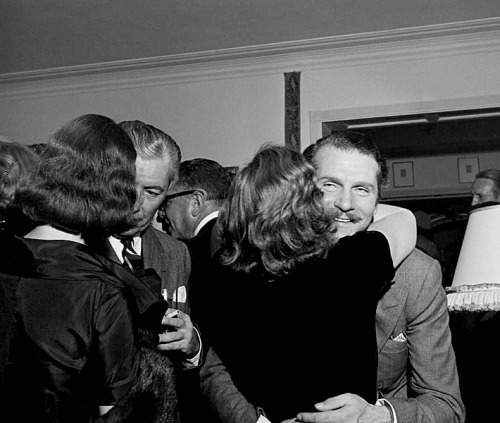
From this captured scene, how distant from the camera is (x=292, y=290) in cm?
165

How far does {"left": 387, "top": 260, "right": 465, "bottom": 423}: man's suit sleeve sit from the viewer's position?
5.66ft

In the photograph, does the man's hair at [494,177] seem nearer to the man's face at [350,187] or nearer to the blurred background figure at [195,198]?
the blurred background figure at [195,198]

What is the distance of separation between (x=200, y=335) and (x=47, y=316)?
817 mm

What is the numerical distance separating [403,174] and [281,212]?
26.3 ft

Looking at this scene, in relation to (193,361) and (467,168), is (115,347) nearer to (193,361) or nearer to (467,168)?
(193,361)

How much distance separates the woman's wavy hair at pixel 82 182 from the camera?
1.58 meters

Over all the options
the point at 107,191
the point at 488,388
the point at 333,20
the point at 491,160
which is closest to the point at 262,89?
the point at 333,20

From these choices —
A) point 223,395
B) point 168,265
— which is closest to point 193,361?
point 223,395

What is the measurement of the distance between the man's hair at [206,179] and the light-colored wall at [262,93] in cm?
241

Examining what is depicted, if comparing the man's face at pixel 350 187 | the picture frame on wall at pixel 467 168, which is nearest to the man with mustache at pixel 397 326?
the man's face at pixel 350 187

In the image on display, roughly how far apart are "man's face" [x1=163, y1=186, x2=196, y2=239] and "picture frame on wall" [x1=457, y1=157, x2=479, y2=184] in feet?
19.5

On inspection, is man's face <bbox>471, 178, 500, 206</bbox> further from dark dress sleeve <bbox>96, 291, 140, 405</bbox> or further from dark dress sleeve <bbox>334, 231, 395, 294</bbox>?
dark dress sleeve <bbox>96, 291, 140, 405</bbox>

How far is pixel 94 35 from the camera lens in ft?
20.1

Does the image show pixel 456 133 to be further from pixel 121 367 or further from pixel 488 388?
pixel 121 367
